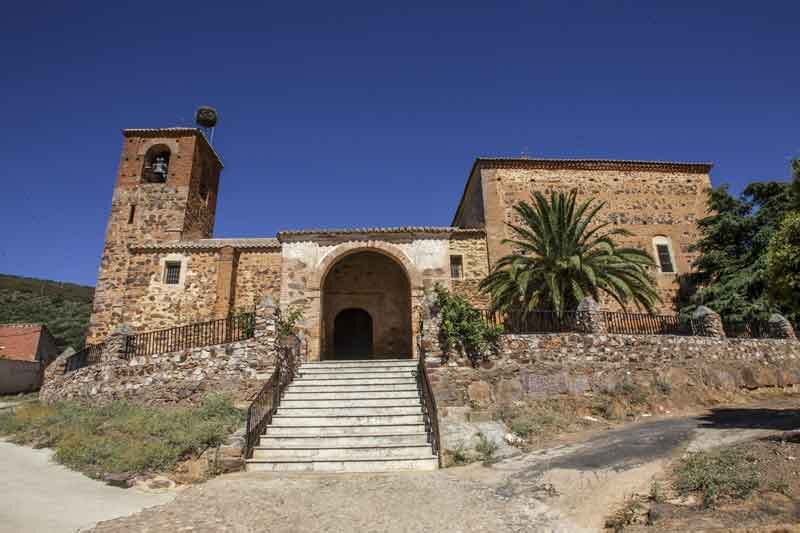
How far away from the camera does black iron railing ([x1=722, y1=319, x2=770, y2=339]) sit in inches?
611

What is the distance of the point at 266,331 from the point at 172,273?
976cm

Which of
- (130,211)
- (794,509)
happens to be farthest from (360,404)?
(130,211)

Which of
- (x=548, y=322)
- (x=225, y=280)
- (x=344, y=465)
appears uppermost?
(x=225, y=280)

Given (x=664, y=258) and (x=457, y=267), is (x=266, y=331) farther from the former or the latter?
(x=664, y=258)

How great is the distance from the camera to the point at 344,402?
1079 cm

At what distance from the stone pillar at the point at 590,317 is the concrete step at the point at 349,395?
18.0ft

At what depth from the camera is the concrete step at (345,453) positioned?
332 inches

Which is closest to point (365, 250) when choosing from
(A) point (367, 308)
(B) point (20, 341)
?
(A) point (367, 308)

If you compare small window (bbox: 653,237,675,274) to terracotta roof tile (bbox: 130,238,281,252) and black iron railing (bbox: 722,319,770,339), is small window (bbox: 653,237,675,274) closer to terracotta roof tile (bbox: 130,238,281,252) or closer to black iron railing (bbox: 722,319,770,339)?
black iron railing (bbox: 722,319,770,339)

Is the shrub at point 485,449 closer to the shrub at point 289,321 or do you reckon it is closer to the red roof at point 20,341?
the shrub at point 289,321

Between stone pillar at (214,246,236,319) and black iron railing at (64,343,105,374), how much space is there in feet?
14.5

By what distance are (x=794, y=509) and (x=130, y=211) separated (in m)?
25.5

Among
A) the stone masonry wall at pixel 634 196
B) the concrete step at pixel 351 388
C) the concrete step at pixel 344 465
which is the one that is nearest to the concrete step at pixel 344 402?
the concrete step at pixel 351 388

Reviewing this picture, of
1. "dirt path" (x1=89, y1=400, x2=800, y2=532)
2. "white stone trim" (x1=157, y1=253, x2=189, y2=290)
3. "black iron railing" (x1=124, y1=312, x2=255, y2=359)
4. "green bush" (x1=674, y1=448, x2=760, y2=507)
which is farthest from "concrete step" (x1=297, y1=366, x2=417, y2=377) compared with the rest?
"white stone trim" (x1=157, y1=253, x2=189, y2=290)
